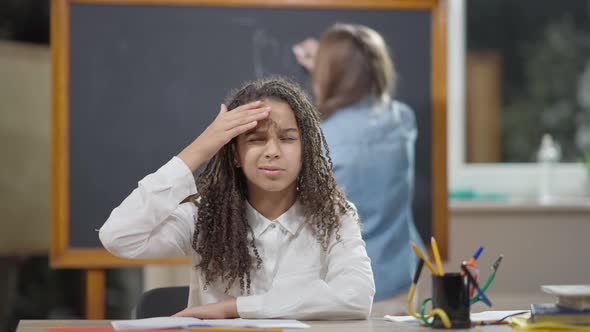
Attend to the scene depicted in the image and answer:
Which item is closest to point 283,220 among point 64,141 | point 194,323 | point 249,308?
point 249,308

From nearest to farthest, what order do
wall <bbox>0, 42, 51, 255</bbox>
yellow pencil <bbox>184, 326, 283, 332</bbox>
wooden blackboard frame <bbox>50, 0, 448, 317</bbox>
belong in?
yellow pencil <bbox>184, 326, 283, 332</bbox>
wooden blackboard frame <bbox>50, 0, 448, 317</bbox>
wall <bbox>0, 42, 51, 255</bbox>

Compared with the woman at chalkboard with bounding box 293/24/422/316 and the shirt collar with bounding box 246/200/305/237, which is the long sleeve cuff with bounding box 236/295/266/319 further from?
the woman at chalkboard with bounding box 293/24/422/316

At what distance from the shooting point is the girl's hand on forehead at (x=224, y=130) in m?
1.88

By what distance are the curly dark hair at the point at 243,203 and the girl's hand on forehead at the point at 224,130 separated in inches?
3.6

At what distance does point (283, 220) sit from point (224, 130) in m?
0.26

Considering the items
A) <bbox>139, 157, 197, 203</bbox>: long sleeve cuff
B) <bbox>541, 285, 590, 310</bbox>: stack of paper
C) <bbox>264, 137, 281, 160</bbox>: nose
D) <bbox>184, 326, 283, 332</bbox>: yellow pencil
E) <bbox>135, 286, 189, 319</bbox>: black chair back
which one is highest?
<bbox>264, 137, 281, 160</bbox>: nose

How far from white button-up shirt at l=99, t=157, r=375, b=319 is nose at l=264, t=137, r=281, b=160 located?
0.18 meters

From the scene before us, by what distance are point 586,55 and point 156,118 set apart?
7.10 feet

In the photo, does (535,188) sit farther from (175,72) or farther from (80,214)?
(80,214)

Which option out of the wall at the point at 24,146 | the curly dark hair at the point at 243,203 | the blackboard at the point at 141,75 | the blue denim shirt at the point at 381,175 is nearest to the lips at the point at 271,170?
the curly dark hair at the point at 243,203

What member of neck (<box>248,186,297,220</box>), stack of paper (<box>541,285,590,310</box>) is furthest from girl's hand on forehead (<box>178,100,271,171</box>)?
stack of paper (<box>541,285,590,310</box>)

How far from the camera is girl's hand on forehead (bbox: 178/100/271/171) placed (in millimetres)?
1881

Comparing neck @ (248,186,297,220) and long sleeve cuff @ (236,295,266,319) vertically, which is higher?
neck @ (248,186,297,220)

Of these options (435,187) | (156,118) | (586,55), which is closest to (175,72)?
(156,118)
